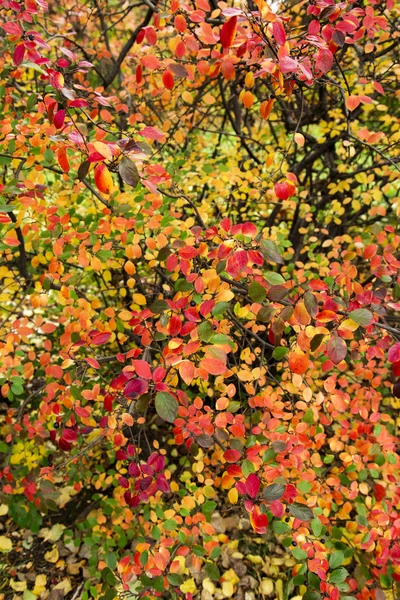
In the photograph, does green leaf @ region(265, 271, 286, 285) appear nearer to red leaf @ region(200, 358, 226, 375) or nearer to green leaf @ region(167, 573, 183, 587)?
red leaf @ region(200, 358, 226, 375)

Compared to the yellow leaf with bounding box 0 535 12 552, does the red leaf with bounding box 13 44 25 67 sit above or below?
above

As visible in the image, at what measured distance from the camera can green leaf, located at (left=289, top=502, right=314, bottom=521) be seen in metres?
1.60

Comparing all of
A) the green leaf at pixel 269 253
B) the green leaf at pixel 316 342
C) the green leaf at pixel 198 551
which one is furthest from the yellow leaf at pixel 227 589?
the green leaf at pixel 269 253

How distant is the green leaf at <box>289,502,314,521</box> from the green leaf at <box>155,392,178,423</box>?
0.68 meters

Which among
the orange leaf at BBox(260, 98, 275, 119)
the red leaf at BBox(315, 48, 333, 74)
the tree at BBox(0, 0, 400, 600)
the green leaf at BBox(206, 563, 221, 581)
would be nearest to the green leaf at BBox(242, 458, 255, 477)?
the tree at BBox(0, 0, 400, 600)

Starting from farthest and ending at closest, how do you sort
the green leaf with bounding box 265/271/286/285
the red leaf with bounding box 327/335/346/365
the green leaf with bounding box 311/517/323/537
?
the green leaf with bounding box 311/517/323/537
the green leaf with bounding box 265/271/286/285
the red leaf with bounding box 327/335/346/365

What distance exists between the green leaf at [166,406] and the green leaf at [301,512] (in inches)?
26.6

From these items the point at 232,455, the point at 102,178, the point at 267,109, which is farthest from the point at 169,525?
the point at 267,109

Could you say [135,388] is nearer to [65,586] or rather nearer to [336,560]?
[336,560]

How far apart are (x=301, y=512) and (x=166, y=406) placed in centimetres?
74

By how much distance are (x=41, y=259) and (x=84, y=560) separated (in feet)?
6.55

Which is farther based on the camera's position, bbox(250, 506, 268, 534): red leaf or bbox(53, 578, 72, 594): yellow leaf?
bbox(53, 578, 72, 594): yellow leaf

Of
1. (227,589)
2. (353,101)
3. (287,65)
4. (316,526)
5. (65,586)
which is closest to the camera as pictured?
(287,65)

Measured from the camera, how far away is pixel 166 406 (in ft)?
4.35
